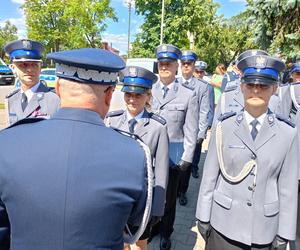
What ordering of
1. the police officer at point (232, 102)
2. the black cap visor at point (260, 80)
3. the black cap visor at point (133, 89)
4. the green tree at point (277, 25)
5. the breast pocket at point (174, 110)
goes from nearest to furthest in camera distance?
the black cap visor at point (260, 80) < the black cap visor at point (133, 89) < the breast pocket at point (174, 110) < the police officer at point (232, 102) < the green tree at point (277, 25)

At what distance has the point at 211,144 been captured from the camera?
2.28m

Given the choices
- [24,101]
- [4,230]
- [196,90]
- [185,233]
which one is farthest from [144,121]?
[196,90]

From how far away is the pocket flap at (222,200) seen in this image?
217cm

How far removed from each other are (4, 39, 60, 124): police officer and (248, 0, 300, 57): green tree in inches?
236

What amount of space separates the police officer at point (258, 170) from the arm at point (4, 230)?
4.50ft

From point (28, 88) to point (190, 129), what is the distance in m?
1.68

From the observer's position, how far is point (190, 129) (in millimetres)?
3590

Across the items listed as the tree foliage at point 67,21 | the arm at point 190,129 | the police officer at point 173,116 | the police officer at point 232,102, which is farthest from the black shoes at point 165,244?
the tree foliage at point 67,21

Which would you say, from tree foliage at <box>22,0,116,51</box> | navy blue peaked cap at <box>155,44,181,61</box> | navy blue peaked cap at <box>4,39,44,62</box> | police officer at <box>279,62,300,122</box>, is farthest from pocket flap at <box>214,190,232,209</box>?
tree foliage at <box>22,0,116,51</box>

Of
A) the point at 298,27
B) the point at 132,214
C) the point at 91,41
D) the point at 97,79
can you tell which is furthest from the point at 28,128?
the point at 91,41

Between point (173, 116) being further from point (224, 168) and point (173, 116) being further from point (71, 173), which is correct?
point (71, 173)

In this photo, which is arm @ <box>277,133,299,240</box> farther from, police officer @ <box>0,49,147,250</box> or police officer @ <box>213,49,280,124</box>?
police officer @ <box>213,49,280,124</box>

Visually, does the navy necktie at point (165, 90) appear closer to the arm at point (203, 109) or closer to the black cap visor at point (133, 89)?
the black cap visor at point (133, 89)

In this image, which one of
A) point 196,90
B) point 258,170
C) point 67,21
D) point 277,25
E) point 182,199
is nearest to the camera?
point 258,170
